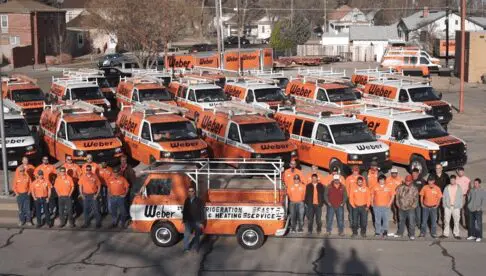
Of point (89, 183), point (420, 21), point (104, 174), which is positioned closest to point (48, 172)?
point (104, 174)

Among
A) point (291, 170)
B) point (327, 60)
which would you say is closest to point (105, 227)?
point (291, 170)

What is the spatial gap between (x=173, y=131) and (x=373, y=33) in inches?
2388

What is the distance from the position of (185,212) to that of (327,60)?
56744 mm

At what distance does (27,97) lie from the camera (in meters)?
32.2

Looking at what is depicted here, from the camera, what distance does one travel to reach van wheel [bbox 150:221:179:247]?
15.3m

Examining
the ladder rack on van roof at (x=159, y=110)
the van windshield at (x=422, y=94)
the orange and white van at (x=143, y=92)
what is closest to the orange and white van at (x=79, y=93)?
the orange and white van at (x=143, y=92)

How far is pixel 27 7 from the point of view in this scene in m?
73.5

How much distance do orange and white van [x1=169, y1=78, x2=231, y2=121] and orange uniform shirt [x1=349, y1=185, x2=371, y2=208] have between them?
45.4ft

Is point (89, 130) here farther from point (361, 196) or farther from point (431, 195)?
point (431, 195)

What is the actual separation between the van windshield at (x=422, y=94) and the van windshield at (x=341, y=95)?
2.26 metres

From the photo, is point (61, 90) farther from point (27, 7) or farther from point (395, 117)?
point (27, 7)

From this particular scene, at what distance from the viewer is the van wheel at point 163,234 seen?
15.3 metres

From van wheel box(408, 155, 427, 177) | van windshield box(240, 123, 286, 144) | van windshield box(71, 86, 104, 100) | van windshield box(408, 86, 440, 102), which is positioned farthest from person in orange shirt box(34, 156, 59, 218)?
van windshield box(408, 86, 440, 102)

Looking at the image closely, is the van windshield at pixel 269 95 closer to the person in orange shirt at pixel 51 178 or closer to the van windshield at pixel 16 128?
the van windshield at pixel 16 128
